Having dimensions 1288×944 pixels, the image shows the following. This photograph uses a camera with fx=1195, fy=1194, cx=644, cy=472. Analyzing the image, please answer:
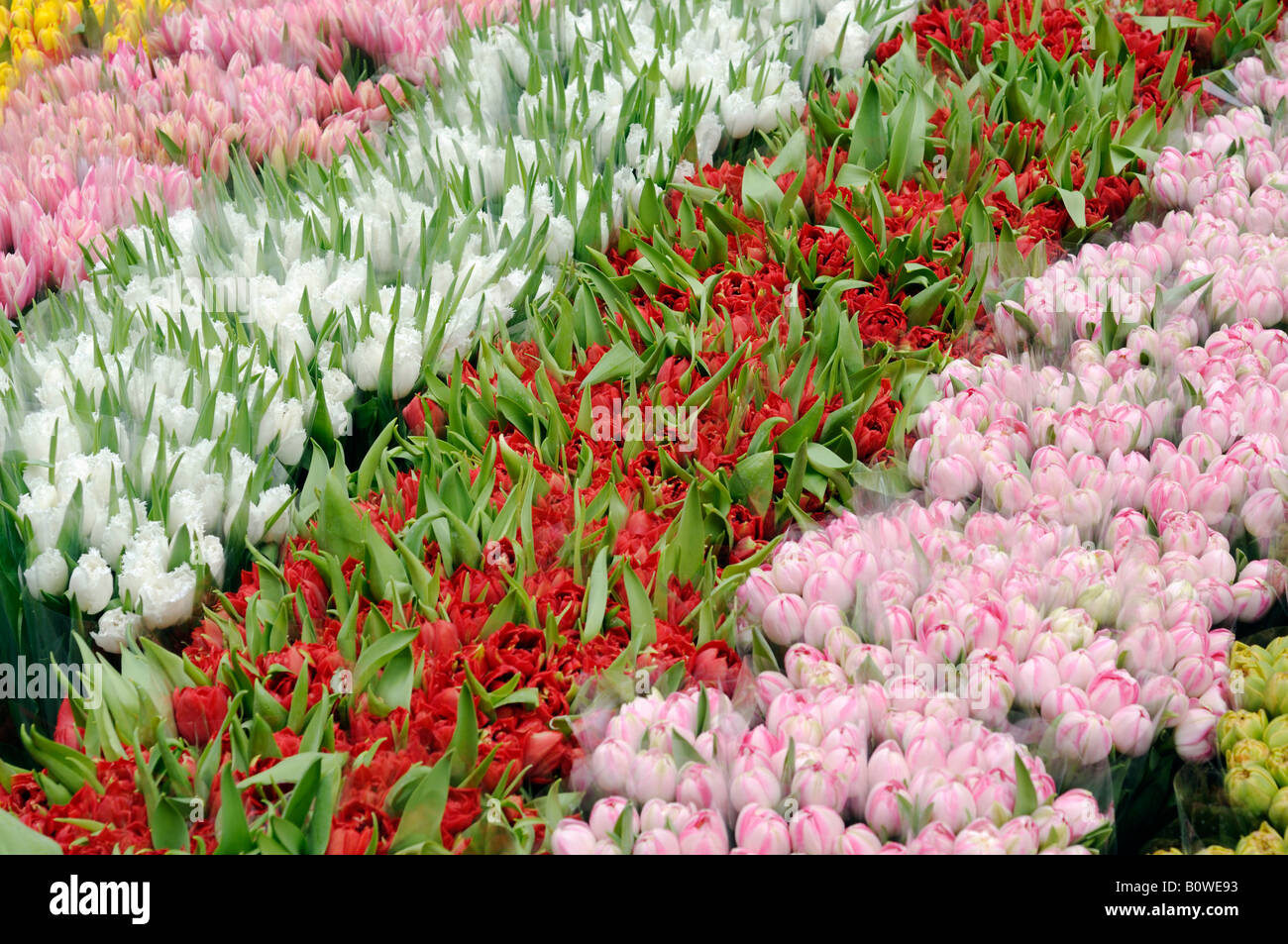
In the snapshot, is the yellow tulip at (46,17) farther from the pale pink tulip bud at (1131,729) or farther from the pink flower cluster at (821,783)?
the pale pink tulip bud at (1131,729)

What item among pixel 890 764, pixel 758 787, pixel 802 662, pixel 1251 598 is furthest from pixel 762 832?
pixel 1251 598

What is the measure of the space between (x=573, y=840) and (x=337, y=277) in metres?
1.35

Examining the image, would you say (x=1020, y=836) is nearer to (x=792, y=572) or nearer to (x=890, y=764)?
(x=890, y=764)

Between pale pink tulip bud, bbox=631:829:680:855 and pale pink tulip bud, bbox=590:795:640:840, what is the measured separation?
3 cm

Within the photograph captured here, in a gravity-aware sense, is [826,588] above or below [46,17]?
below

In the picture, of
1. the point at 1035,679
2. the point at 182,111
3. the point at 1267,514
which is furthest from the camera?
the point at 182,111

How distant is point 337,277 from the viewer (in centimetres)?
235

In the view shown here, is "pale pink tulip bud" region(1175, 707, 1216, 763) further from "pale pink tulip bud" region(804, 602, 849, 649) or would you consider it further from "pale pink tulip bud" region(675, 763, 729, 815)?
"pale pink tulip bud" region(675, 763, 729, 815)

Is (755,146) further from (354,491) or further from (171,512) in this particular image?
(171,512)

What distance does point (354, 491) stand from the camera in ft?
6.67

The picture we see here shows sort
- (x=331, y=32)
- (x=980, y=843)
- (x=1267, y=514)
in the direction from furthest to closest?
1. (x=331, y=32)
2. (x=1267, y=514)
3. (x=980, y=843)

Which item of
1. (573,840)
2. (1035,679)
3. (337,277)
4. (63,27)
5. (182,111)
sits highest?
(63,27)

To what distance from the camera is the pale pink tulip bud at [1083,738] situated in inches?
59.0

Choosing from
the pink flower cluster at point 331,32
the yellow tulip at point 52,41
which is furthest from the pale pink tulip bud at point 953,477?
the yellow tulip at point 52,41
